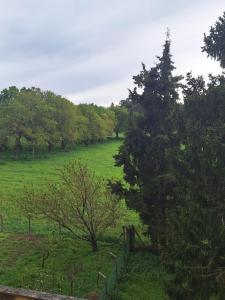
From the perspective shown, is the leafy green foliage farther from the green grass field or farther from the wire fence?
the wire fence

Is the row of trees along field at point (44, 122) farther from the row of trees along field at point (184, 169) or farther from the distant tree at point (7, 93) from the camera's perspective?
the row of trees along field at point (184, 169)

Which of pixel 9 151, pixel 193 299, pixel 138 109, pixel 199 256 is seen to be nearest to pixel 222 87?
pixel 199 256

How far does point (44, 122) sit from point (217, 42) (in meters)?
58.1

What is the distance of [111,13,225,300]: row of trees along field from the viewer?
49.4 feet

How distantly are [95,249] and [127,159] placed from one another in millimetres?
6415

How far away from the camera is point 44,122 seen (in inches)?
2968

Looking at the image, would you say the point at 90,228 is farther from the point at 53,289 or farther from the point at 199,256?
the point at 199,256

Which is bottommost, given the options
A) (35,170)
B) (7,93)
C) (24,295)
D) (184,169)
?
Answer: (35,170)

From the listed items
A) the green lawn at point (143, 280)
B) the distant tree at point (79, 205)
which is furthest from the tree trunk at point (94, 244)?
the green lawn at point (143, 280)

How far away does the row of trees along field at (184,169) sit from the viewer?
15047 mm

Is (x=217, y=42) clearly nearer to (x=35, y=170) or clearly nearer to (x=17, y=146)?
(x=35, y=170)

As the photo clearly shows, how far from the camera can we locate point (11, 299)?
6.75 metres

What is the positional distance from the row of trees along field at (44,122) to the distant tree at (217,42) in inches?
2178

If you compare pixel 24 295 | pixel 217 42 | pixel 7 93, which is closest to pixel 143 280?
pixel 217 42
